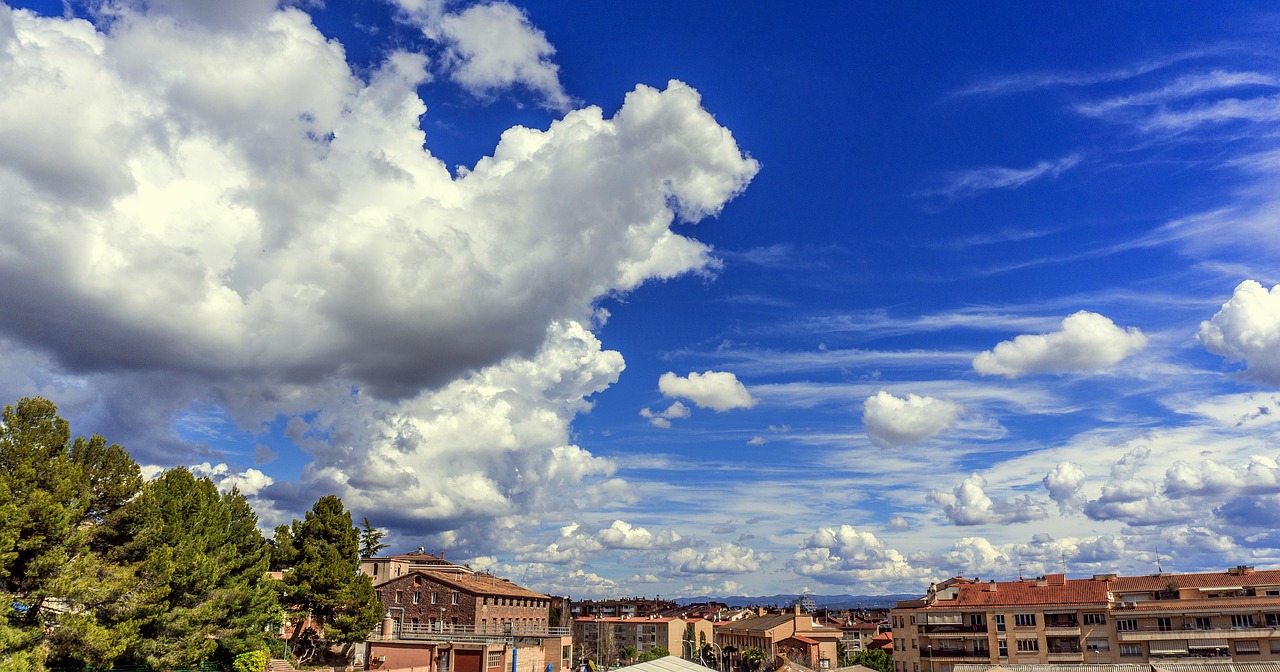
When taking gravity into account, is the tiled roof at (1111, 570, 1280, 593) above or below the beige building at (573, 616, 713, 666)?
above

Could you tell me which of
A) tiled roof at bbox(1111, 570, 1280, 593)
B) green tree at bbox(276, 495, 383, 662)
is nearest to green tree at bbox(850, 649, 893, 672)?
tiled roof at bbox(1111, 570, 1280, 593)

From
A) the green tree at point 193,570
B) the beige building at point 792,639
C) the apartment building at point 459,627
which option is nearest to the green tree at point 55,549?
the green tree at point 193,570

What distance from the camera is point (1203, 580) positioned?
78938 millimetres

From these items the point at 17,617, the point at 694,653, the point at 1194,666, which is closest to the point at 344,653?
the point at 17,617

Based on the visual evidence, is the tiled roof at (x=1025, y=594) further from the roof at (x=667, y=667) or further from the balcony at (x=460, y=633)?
the roof at (x=667, y=667)

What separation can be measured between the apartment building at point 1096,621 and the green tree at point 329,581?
6405cm

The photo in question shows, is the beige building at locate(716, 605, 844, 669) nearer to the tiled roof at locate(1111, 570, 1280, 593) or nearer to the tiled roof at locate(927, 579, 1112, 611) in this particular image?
the tiled roof at locate(927, 579, 1112, 611)

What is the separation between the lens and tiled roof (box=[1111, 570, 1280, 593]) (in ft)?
251

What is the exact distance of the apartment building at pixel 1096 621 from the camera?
73438 millimetres

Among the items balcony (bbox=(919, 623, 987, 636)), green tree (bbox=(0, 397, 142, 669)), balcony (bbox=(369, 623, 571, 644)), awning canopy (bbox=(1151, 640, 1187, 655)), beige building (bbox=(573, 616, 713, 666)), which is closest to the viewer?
green tree (bbox=(0, 397, 142, 669))

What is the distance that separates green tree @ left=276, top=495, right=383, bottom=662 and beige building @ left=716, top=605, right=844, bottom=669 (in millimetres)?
75548

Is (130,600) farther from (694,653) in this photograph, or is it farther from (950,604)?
(694,653)

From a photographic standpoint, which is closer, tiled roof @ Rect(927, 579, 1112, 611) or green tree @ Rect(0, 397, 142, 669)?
green tree @ Rect(0, 397, 142, 669)

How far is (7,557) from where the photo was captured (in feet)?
95.1
